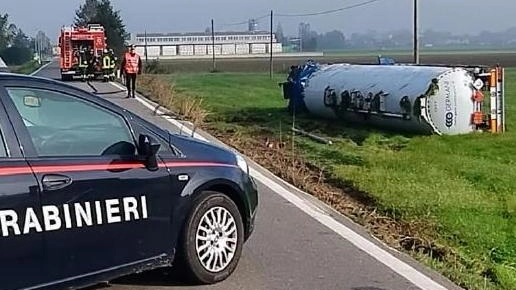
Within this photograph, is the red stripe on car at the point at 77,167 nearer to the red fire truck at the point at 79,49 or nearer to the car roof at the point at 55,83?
the car roof at the point at 55,83

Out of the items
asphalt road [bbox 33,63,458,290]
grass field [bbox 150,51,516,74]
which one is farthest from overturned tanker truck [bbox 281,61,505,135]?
grass field [bbox 150,51,516,74]

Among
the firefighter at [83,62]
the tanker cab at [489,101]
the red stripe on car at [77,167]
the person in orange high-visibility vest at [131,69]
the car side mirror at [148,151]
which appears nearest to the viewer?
the red stripe on car at [77,167]

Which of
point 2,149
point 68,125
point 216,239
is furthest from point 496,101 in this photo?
point 2,149

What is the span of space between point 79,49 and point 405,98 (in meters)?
33.0

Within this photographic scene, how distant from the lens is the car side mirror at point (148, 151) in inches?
259

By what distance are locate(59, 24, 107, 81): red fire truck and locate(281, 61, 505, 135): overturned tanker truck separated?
27.9 m

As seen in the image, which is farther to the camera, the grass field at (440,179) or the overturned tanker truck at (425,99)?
the overturned tanker truck at (425,99)

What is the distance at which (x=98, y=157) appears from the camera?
6324 millimetres

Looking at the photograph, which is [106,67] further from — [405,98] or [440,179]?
[440,179]

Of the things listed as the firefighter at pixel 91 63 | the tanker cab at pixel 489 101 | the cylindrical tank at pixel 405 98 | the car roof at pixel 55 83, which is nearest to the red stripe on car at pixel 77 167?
the car roof at pixel 55 83

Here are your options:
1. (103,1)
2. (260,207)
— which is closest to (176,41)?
(103,1)

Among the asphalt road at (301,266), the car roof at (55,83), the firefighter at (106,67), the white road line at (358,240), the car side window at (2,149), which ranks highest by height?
the car roof at (55,83)

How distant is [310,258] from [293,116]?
16.0 metres

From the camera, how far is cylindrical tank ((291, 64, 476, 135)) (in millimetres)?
18375
